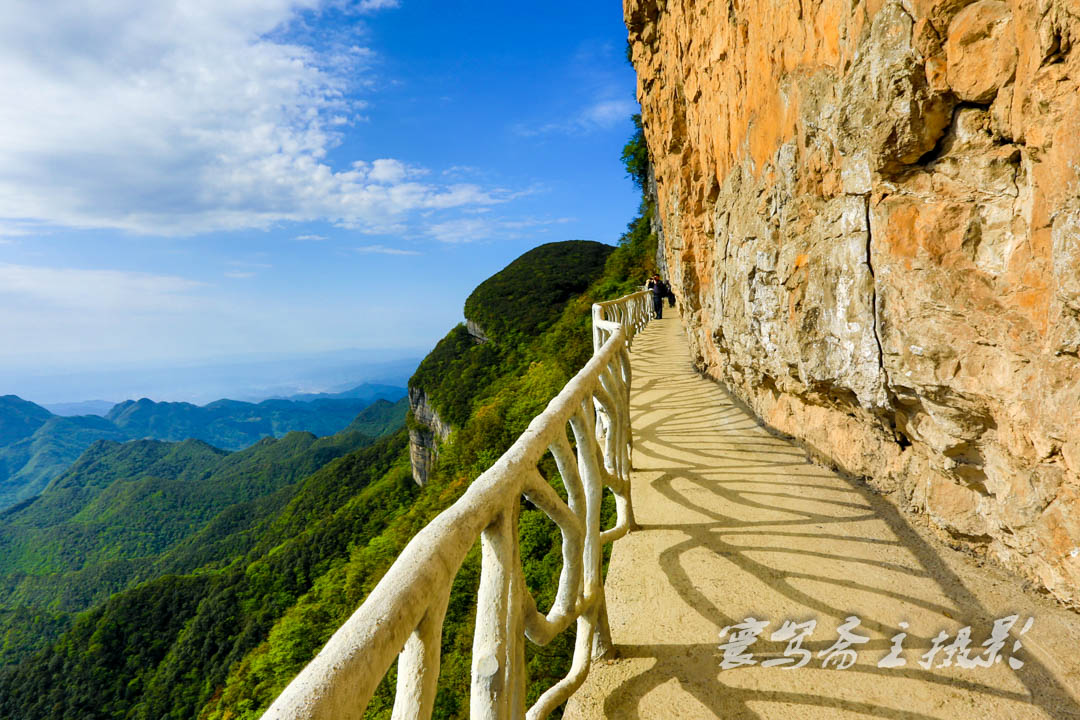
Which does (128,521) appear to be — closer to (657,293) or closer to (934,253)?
(657,293)

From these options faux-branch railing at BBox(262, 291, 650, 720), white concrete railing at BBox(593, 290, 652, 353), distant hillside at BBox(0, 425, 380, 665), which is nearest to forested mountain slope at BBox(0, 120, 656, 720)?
white concrete railing at BBox(593, 290, 652, 353)

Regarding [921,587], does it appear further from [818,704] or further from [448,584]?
[448,584]

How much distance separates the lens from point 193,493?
72250mm

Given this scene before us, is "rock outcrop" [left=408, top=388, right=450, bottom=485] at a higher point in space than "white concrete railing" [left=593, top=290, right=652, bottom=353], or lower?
lower

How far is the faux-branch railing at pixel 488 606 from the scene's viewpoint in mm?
744

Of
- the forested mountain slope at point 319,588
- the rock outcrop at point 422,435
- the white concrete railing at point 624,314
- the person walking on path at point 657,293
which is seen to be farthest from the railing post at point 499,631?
the rock outcrop at point 422,435

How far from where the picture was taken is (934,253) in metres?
2.96

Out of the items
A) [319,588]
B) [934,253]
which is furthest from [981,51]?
[319,588]

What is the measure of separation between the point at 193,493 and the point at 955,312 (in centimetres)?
8997

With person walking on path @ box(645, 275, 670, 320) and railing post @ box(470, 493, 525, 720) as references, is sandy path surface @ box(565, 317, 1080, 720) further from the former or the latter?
person walking on path @ box(645, 275, 670, 320)

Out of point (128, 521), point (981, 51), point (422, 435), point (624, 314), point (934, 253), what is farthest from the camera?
point (128, 521)

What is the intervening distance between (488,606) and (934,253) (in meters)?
3.28

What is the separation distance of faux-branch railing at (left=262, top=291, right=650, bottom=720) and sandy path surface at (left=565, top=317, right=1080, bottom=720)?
421 mm

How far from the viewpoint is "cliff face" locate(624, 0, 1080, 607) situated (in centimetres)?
234
